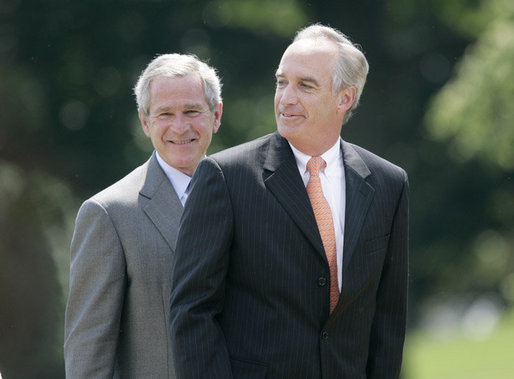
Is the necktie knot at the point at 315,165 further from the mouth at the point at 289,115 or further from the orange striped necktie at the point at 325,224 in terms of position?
the mouth at the point at 289,115

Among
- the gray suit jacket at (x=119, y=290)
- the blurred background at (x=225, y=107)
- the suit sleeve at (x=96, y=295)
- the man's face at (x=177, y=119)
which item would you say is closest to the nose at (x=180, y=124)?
the man's face at (x=177, y=119)

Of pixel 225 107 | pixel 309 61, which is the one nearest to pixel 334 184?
pixel 309 61

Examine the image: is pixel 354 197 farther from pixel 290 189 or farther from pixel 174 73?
pixel 174 73

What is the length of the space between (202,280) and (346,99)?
33.1 inches

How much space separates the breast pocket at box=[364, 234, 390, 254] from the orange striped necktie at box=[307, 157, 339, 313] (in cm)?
12

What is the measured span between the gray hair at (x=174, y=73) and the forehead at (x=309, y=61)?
0.60m

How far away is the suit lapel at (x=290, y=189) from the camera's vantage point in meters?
3.44

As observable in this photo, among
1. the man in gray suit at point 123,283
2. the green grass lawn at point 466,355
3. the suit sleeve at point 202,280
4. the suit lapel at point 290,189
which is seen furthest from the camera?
the green grass lawn at point 466,355

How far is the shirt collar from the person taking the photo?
360cm

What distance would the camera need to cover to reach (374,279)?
3592 mm

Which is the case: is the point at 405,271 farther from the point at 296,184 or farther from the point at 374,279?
the point at 296,184

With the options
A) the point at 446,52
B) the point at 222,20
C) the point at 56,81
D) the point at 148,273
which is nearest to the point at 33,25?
the point at 56,81

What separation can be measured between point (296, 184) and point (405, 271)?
55 centimetres

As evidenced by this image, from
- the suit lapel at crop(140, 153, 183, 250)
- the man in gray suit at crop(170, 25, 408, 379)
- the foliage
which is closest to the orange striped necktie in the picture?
the man in gray suit at crop(170, 25, 408, 379)
